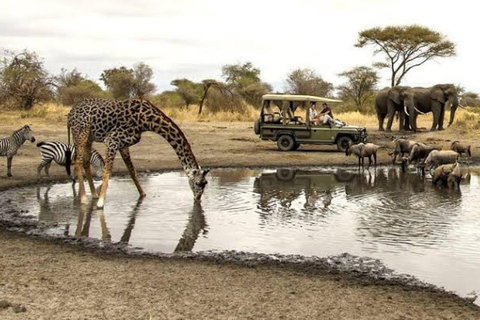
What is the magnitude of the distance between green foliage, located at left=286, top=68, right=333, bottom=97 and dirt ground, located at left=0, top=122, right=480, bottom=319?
4676 centimetres

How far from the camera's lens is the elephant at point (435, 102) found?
30438 millimetres

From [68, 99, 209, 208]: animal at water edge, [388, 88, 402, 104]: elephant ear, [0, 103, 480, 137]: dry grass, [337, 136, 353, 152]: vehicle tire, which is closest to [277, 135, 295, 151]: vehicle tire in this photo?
[337, 136, 353, 152]: vehicle tire

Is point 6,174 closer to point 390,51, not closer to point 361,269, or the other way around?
point 361,269

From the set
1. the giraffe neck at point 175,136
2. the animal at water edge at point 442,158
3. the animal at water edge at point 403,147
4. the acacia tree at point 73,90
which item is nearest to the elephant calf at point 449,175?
the animal at water edge at point 442,158

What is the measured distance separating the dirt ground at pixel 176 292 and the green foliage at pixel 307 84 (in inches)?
1841

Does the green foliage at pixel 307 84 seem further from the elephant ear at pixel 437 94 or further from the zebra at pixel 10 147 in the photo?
the zebra at pixel 10 147

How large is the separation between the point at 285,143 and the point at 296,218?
41.4ft

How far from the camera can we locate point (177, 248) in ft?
30.1

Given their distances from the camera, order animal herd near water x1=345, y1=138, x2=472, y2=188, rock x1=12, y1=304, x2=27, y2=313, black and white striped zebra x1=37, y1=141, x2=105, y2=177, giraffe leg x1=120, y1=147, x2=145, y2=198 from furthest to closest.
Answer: black and white striped zebra x1=37, y1=141, x2=105, y2=177
animal herd near water x1=345, y1=138, x2=472, y2=188
giraffe leg x1=120, y1=147, x2=145, y2=198
rock x1=12, y1=304, x2=27, y2=313

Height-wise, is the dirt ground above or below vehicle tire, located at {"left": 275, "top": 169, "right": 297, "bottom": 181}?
below

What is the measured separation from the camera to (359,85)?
5881 centimetres

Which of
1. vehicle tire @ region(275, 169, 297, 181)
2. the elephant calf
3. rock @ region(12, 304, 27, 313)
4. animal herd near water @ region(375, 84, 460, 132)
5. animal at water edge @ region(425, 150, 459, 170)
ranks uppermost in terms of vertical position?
animal herd near water @ region(375, 84, 460, 132)

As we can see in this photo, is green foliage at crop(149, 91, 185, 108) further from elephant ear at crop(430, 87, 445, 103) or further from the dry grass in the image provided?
elephant ear at crop(430, 87, 445, 103)

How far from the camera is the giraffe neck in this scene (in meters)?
12.6
